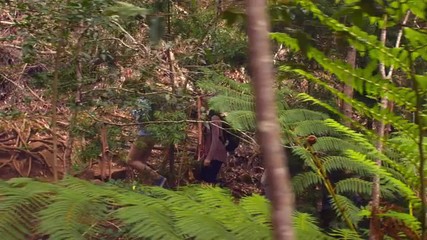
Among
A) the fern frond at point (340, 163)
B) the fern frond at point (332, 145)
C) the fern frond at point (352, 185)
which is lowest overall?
the fern frond at point (352, 185)

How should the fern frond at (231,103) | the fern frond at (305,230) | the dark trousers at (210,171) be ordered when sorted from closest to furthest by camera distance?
the fern frond at (305,230)
the fern frond at (231,103)
the dark trousers at (210,171)

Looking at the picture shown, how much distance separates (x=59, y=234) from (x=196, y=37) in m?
3.86

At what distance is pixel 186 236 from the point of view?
6.90 feet

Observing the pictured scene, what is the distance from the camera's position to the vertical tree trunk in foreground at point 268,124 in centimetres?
103

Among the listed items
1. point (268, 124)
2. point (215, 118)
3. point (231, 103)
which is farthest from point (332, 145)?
point (268, 124)

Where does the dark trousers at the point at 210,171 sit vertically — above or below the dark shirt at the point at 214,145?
below

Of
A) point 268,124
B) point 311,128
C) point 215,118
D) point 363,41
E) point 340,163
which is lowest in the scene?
point 215,118

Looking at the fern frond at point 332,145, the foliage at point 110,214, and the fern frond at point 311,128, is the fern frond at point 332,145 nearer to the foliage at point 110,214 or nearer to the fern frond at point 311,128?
the fern frond at point 311,128

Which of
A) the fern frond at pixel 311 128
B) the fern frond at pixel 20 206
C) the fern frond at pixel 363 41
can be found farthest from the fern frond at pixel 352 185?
the fern frond at pixel 20 206

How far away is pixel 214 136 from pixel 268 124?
5.16 m

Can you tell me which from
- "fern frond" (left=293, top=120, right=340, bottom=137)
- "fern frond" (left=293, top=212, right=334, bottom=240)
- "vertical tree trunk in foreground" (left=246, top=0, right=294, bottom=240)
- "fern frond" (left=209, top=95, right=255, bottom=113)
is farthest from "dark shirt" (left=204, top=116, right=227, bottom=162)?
"vertical tree trunk in foreground" (left=246, top=0, right=294, bottom=240)

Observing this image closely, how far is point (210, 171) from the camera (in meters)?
6.70

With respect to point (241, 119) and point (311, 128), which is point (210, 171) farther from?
point (311, 128)

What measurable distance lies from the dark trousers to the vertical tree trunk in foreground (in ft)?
18.3
